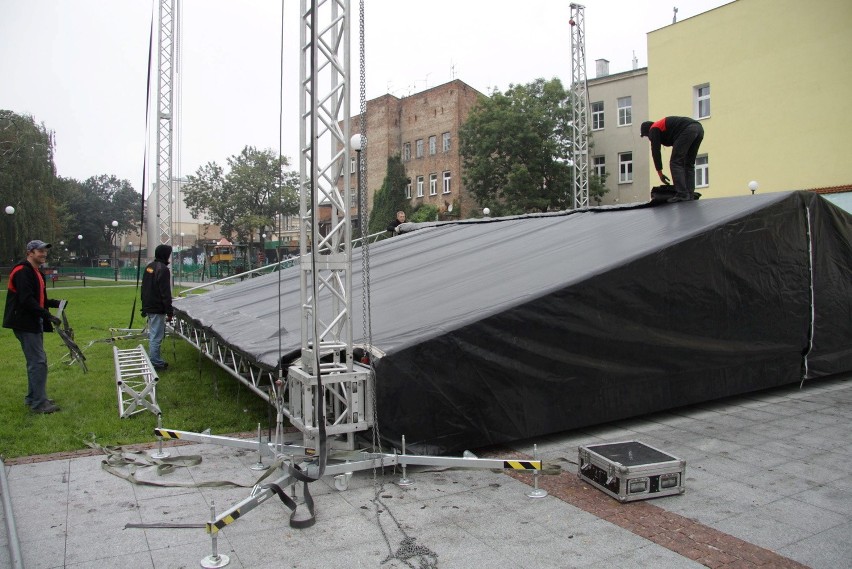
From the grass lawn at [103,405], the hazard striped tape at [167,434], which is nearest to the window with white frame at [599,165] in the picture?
the grass lawn at [103,405]

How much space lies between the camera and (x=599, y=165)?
3553 centimetres

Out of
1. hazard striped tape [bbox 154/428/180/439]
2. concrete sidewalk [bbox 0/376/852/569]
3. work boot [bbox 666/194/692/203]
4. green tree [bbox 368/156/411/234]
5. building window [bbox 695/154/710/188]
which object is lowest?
concrete sidewalk [bbox 0/376/852/569]

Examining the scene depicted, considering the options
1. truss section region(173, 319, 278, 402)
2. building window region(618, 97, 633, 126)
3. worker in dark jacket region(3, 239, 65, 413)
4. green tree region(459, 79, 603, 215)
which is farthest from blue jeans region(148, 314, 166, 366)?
building window region(618, 97, 633, 126)

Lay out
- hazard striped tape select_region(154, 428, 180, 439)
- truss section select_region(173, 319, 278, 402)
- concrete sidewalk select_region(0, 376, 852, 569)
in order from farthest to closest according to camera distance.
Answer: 1. truss section select_region(173, 319, 278, 402)
2. hazard striped tape select_region(154, 428, 180, 439)
3. concrete sidewalk select_region(0, 376, 852, 569)

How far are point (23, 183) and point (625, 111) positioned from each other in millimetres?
34138

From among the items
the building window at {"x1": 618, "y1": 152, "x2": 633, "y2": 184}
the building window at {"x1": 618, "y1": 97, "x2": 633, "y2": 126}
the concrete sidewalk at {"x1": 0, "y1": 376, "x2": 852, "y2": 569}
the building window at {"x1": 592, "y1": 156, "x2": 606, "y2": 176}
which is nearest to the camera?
the concrete sidewalk at {"x1": 0, "y1": 376, "x2": 852, "y2": 569}

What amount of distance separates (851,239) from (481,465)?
5899mm

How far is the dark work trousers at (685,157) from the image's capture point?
7.04 metres

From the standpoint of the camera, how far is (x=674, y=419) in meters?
5.82

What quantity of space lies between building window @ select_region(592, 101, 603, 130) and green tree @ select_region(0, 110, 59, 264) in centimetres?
3219

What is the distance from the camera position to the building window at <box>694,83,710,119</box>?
973 inches

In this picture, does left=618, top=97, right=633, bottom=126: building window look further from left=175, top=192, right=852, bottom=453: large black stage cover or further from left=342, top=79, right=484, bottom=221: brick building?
left=175, top=192, right=852, bottom=453: large black stage cover

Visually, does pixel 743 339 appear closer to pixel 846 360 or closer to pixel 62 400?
pixel 846 360

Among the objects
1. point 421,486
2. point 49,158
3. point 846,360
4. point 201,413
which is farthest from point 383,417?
point 49,158
